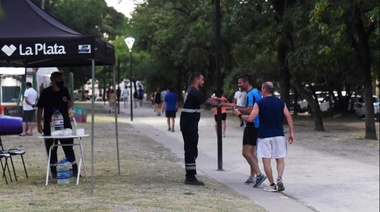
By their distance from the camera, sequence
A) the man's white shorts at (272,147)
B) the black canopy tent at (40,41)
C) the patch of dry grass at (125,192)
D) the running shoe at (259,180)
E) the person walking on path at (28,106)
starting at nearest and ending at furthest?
1. the patch of dry grass at (125,192)
2. the black canopy tent at (40,41)
3. the man's white shorts at (272,147)
4. the running shoe at (259,180)
5. the person walking on path at (28,106)

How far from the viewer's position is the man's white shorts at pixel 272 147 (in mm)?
10234

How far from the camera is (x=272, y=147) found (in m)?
10.3

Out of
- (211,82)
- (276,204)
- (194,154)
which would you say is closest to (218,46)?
(194,154)

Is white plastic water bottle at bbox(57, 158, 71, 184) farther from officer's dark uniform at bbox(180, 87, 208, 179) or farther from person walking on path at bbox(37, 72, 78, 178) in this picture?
officer's dark uniform at bbox(180, 87, 208, 179)

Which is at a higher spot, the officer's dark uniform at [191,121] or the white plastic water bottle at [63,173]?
the officer's dark uniform at [191,121]

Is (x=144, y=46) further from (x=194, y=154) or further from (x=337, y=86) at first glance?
(x=194, y=154)

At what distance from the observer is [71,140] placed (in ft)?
34.4

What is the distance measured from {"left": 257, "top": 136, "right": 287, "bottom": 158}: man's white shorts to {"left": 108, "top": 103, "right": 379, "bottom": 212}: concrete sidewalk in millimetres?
648

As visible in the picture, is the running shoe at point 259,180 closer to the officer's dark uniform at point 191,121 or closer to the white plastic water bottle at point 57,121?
the officer's dark uniform at point 191,121

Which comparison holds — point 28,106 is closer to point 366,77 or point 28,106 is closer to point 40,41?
point 366,77

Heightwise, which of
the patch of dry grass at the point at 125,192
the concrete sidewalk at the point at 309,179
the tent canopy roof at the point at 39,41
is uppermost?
the tent canopy roof at the point at 39,41

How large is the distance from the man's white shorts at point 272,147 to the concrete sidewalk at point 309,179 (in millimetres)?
648

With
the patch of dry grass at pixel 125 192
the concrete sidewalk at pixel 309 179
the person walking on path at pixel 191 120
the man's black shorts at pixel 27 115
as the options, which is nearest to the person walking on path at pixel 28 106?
the man's black shorts at pixel 27 115

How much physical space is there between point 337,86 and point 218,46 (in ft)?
94.9
